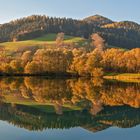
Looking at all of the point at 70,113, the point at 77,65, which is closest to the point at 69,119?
the point at 70,113

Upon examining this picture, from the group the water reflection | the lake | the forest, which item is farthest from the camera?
the forest

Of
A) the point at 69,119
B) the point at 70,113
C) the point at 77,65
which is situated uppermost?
the point at 77,65

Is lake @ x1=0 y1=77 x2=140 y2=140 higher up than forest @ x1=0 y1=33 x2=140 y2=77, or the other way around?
forest @ x1=0 y1=33 x2=140 y2=77

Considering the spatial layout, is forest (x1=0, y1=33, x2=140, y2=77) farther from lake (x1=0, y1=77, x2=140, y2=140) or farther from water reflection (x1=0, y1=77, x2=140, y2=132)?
lake (x1=0, y1=77, x2=140, y2=140)

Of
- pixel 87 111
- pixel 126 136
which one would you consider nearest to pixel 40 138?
pixel 126 136

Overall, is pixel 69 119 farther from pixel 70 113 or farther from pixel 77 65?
pixel 77 65

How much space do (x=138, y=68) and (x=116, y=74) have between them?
8.86 m

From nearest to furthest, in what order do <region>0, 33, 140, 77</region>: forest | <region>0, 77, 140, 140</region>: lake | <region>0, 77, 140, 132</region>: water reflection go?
<region>0, 77, 140, 140</region>: lake < <region>0, 77, 140, 132</region>: water reflection < <region>0, 33, 140, 77</region>: forest

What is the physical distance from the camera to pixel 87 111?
4231 cm

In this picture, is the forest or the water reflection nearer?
the water reflection

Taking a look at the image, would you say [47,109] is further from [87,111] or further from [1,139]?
[1,139]

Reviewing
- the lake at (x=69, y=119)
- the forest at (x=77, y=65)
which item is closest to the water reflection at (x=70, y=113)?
the lake at (x=69, y=119)

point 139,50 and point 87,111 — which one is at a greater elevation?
point 139,50

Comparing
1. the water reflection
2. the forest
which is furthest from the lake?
the forest
